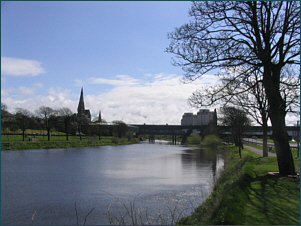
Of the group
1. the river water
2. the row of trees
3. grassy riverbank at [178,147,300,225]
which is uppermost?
the row of trees

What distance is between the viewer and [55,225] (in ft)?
37.7

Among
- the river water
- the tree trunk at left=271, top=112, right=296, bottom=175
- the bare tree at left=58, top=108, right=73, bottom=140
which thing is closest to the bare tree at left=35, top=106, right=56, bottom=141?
the bare tree at left=58, top=108, right=73, bottom=140

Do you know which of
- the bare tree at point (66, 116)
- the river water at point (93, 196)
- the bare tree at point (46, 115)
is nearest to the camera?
the river water at point (93, 196)

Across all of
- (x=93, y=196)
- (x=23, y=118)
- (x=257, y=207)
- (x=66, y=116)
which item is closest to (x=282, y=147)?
(x=257, y=207)

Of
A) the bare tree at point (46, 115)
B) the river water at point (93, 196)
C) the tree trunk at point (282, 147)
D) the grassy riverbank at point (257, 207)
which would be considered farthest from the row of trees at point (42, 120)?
the grassy riverbank at point (257, 207)

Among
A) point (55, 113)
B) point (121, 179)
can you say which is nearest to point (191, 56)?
point (121, 179)

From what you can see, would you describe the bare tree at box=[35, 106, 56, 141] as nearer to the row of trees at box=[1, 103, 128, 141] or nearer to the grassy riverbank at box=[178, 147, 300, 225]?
the row of trees at box=[1, 103, 128, 141]

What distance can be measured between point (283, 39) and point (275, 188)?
7014 millimetres

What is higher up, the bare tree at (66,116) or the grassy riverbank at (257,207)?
the bare tree at (66,116)

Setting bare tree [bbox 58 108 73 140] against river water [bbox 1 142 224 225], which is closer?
river water [bbox 1 142 224 225]

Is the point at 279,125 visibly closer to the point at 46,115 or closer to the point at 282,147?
the point at 282,147

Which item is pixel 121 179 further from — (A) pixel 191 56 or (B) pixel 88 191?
(A) pixel 191 56

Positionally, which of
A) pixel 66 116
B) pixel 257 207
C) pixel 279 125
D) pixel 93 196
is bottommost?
pixel 93 196

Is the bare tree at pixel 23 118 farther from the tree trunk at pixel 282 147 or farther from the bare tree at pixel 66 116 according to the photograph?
the tree trunk at pixel 282 147
